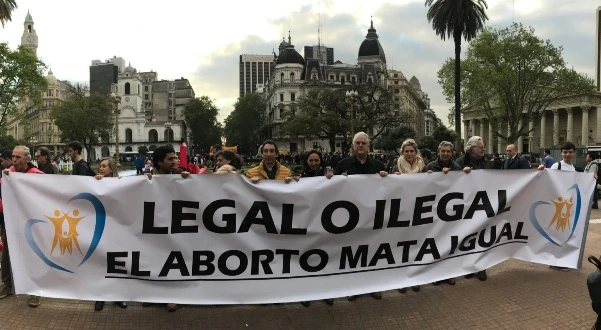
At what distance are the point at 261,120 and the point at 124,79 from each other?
1730 inches

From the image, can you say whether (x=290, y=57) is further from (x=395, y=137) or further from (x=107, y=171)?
(x=107, y=171)

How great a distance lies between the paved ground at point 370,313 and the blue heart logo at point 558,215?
72cm

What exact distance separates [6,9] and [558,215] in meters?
23.8

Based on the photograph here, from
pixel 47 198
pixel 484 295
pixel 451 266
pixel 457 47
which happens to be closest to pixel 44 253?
pixel 47 198

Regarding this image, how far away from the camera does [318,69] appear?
94.7 meters


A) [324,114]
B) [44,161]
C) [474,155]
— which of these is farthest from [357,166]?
[324,114]

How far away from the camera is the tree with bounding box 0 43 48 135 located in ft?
139

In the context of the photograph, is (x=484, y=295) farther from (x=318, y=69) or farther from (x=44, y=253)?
(x=318, y=69)

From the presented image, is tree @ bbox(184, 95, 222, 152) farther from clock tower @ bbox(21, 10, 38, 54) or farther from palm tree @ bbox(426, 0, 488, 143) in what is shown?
palm tree @ bbox(426, 0, 488, 143)

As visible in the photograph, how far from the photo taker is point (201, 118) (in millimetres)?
96938

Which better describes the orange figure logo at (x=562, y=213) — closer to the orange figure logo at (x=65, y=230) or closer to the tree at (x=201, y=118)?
the orange figure logo at (x=65, y=230)

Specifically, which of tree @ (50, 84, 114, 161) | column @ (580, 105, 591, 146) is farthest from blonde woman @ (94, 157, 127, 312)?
column @ (580, 105, 591, 146)

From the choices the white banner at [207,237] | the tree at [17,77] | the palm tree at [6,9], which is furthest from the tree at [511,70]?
the tree at [17,77]

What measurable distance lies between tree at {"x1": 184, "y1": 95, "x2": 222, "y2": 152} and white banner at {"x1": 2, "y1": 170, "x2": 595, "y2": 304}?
94.0 meters
